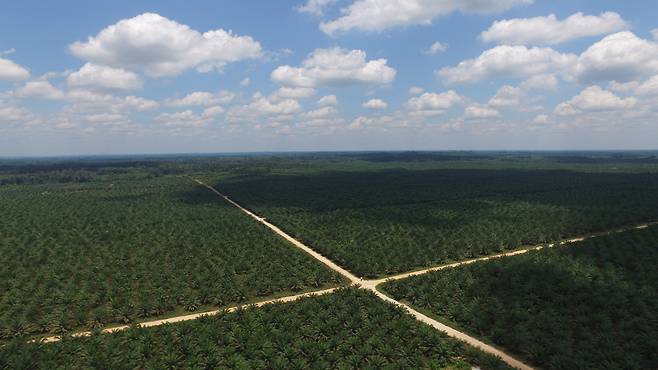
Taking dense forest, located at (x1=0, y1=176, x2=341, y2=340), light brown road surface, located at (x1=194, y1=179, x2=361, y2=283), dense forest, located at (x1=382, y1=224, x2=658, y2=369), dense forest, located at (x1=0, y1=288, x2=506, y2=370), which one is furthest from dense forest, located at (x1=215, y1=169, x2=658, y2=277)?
dense forest, located at (x1=0, y1=288, x2=506, y2=370)

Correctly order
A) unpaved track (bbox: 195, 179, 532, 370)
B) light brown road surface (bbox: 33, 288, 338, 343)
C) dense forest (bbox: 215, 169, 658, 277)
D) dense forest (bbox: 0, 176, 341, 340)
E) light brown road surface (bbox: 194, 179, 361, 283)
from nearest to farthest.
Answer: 1. unpaved track (bbox: 195, 179, 532, 370)
2. light brown road surface (bbox: 33, 288, 338, 343)
3. dense forest (bbox: 0, 176, 341, 340)
4. light brown road surface (bbox: 194, 179, 361, 283)
5. dense forest (bbox: 215, 169, 658, 277)

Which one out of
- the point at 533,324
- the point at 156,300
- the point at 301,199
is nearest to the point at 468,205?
the point at 301,199

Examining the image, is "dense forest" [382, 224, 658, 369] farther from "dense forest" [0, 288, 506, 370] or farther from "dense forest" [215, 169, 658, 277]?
"dense forest" [215, 169, 658, 277]

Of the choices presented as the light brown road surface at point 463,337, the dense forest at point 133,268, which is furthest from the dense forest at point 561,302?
the dense forest at point 133,268

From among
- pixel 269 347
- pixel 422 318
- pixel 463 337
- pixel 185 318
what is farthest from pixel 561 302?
pixel 185 318

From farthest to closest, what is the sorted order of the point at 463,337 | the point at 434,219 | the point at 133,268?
the point at 434,219 → the point at 133,268 → the point at 463,337

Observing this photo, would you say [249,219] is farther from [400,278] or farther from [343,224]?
[400,278]

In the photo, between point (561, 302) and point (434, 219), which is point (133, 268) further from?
point (434, 219)
